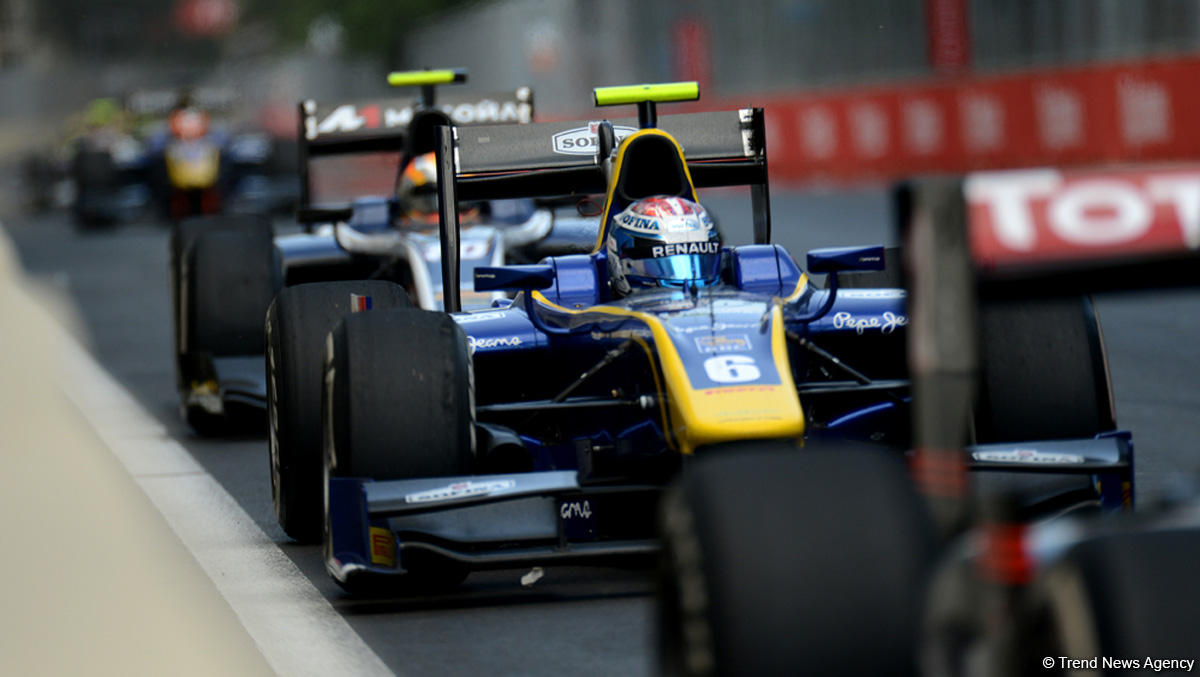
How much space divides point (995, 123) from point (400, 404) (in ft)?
52.9

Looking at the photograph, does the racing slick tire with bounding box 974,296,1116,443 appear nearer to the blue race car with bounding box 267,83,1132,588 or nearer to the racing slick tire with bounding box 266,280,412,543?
the blue race car with bounding box 267,83,1132,588

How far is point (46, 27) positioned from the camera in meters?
81.2

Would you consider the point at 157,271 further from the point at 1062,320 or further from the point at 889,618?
the point at 889,618

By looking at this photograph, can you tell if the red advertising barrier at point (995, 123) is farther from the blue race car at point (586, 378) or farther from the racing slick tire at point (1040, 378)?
the racing slick tire at point (1040, 378)

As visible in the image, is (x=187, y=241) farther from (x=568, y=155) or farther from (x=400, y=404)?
(x=400, y=404)

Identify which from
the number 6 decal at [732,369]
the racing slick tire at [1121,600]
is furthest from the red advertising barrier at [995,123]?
the racing slick tire at [1121,600]

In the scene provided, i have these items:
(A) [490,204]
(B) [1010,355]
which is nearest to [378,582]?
(B) [1010,355]

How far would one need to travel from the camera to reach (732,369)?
6.06 metres

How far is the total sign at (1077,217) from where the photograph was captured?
123 inches

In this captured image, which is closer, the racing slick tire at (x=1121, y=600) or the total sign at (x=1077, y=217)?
the racing slick tire at (x=1121, y=600)

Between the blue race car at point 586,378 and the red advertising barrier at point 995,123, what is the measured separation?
10927 mm

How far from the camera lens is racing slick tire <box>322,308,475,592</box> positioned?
6.15m

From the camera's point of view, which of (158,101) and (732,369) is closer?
(732,369)

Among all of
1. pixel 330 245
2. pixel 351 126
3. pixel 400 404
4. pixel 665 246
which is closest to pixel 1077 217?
pixel 400 404
